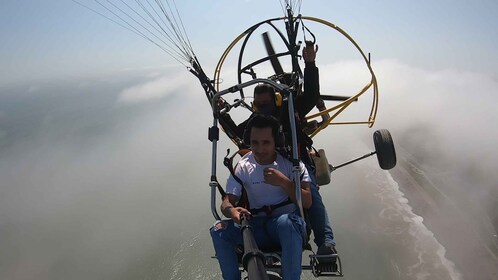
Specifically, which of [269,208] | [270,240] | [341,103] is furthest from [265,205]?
[341,103]

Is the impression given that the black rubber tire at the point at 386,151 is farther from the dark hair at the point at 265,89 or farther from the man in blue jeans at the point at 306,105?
the dark hair at the point at 265,89

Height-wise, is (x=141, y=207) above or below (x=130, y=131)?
below

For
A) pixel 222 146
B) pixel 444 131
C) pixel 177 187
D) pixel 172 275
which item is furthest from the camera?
pixel 222 146

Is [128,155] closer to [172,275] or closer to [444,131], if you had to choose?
[172,275]

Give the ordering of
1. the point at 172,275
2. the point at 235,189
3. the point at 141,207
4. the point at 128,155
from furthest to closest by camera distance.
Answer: the point at 128,155 → the point at 141,207 → the point at 172,275 → the point at 235,189

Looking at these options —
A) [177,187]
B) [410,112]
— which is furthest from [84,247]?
[410,112]

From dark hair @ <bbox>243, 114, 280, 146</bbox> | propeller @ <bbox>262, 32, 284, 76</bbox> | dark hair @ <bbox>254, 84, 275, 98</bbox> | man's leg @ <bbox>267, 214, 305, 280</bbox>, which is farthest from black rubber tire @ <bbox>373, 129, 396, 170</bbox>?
man's leg @ <bbox>267, 214, 305, 280</bbox>

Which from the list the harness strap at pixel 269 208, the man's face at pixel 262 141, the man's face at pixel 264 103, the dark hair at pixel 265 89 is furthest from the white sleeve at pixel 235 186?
the dark hair at pixel 265 89

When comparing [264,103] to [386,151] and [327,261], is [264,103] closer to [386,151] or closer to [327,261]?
[327,261]
